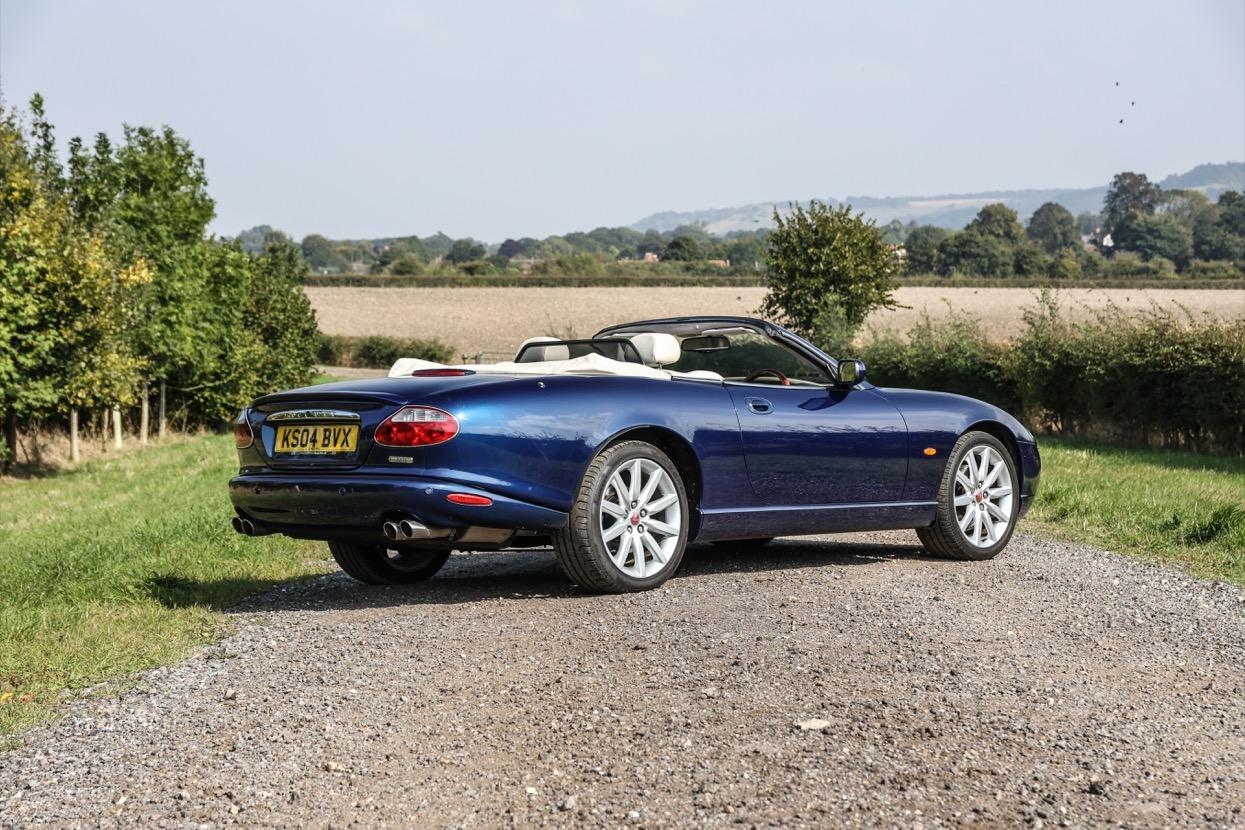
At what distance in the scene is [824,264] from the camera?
127 feet

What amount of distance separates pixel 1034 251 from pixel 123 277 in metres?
110

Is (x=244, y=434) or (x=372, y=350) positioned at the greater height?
(x=244, y=434)

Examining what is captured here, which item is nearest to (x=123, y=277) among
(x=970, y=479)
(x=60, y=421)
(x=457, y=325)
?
(x=60, y=421)

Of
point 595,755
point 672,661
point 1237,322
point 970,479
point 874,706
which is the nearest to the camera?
point 595,755

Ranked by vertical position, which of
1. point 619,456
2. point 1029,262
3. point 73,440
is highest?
point 1029,262

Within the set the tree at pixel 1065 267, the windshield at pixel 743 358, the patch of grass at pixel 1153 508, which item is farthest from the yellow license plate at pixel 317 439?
the tree at pixel 1065 267

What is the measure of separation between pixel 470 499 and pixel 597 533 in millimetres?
717

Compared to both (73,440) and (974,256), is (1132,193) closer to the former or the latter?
(974,256)

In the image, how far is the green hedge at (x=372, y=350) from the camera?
60169mm

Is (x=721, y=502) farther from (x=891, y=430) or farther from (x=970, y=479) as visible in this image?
(x=970, y=479)

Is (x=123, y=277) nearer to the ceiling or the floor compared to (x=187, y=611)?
nearer to the ceiling

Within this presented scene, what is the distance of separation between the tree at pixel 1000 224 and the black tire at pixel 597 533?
139 meters

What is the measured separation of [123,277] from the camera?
2477cm

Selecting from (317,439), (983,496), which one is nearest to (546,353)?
(317,439)
